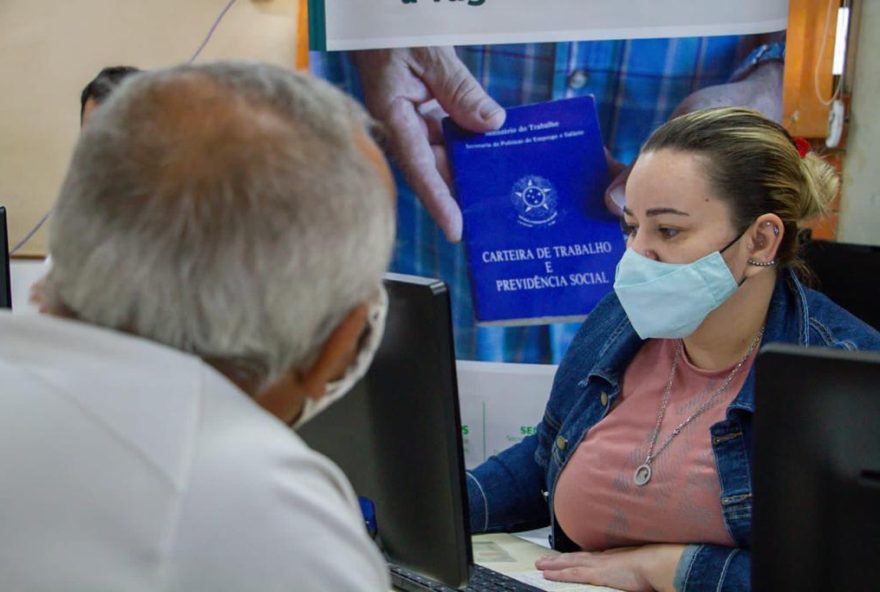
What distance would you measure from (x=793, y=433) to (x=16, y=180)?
10.1 feet

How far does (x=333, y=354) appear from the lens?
2.50 feet

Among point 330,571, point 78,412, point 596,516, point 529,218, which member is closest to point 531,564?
point 596,516

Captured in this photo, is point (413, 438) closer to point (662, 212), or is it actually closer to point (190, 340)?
point (190, 340)

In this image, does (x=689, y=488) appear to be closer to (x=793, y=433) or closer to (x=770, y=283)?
(x=770, y=283)

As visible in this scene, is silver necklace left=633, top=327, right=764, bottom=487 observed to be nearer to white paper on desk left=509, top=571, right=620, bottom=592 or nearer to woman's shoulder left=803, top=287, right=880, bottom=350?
woman's shoulder left=803, top=287, right=880, bottom=350

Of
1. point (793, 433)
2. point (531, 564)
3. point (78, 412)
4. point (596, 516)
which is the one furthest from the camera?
point (596, 516)

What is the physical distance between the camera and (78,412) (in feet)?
2.05

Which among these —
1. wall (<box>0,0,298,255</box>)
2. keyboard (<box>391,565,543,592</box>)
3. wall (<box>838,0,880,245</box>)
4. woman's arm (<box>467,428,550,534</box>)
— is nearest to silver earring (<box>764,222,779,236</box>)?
woman's arm (<box>467,428,550,534</box>)

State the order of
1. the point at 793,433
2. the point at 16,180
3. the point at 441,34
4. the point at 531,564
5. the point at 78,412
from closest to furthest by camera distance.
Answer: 1. the point at 78,412
2. the point at 793,433
3. the point at 531,564
4. the point at 441,34
5. the point at 16,180

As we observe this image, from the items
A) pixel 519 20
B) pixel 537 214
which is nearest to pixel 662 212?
pixel 537 214

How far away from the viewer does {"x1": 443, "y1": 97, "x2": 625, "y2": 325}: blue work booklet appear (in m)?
2.46

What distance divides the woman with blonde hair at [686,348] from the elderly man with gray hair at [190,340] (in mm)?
907

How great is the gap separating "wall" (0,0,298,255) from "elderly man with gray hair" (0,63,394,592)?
2.59 m

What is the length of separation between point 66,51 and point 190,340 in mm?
3003
